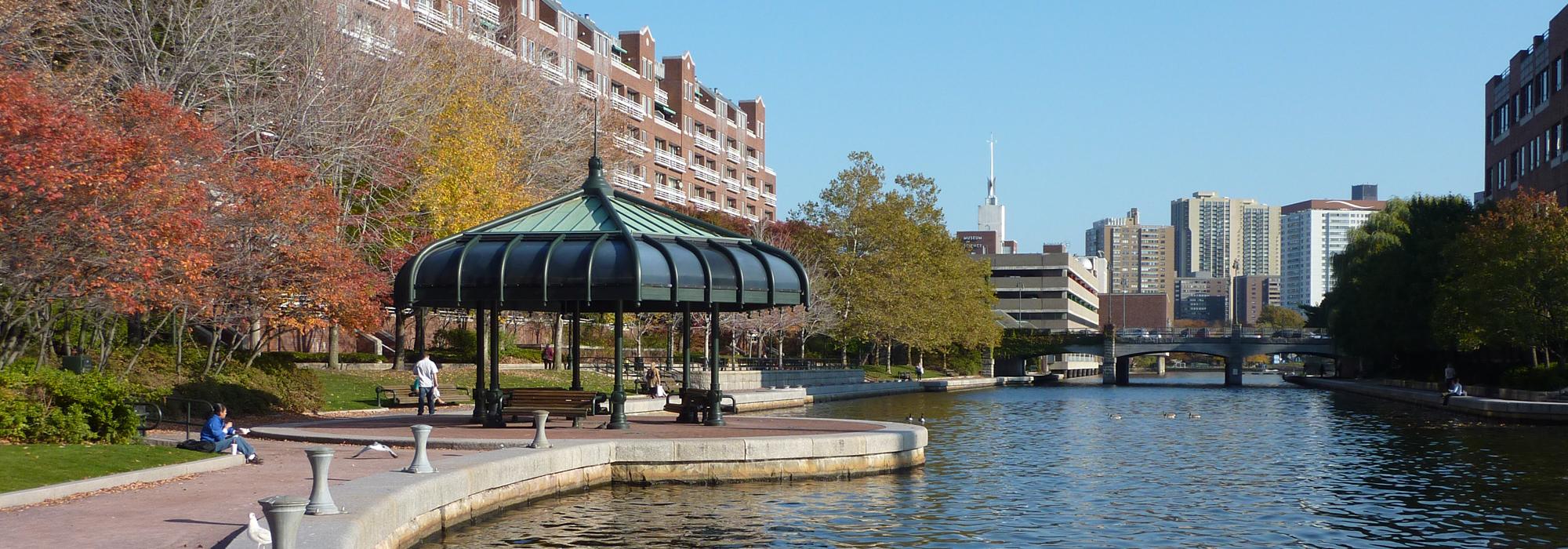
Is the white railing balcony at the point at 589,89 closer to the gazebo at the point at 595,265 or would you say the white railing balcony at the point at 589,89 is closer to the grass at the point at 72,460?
the gazebo at the point at 595,265

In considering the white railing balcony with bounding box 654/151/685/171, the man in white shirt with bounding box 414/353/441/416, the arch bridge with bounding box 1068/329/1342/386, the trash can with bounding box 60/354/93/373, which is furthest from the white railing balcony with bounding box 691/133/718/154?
the trash can with bounding box 60/354/93/373

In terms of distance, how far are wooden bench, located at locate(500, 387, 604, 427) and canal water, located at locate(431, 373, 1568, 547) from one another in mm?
4903

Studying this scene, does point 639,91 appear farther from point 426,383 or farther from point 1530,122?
point 426,383

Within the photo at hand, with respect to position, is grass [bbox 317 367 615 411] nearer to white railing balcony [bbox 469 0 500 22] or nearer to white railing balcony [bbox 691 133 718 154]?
white railing balcony [bbox 469 0 500 22]

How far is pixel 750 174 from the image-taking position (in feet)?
449

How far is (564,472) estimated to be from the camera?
73.0ft

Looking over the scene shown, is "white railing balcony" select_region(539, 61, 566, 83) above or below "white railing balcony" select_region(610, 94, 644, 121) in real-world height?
below

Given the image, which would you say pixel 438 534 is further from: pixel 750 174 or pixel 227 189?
pixel 750 174

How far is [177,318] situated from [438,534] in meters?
20.8

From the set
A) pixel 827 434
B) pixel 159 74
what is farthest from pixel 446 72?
pixel 827 434

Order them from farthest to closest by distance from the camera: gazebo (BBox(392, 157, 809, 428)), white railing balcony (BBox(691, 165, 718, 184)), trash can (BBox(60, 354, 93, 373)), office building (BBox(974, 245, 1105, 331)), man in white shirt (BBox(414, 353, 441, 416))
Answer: office building (BBox(974, 245, 1105, 331))
white railing balcony (BBox(691, 165, 718, 184))
man in white shirt (BBox(414, 353, 441, 416))
trash can (BBox(60, 354, 93, 373))
gazebo (BBox(392, 157, 809, 428))

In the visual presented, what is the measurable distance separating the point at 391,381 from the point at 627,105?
194ft

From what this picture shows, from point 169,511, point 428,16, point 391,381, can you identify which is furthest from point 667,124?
point 169,511

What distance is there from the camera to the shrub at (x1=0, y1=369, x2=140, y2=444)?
21.7 metres
